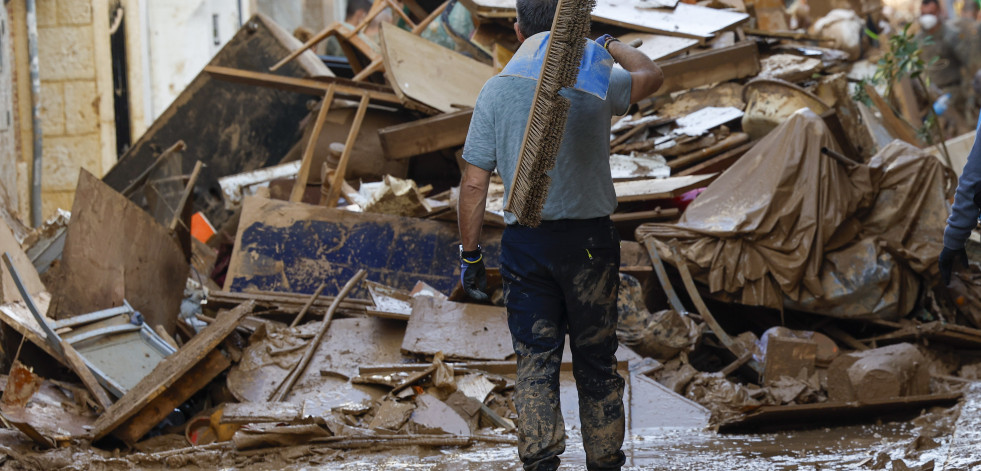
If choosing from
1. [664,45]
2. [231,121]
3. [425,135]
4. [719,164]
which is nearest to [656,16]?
[664,45]

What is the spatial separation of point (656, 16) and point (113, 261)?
5.23 metres

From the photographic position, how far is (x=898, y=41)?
818 centimetres

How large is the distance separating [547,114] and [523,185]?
0.76 feet

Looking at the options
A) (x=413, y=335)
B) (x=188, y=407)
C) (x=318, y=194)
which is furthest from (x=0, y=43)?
(x=413, y=335)

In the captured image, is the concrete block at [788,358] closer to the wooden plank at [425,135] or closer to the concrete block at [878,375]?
the concrete block at [878,375]

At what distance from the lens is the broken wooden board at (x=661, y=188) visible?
6.79 meters

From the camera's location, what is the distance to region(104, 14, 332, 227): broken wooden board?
9773mm

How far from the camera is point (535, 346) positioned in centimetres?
327

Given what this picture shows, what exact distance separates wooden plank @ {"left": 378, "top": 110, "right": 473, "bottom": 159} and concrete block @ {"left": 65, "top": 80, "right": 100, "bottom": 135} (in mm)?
4729

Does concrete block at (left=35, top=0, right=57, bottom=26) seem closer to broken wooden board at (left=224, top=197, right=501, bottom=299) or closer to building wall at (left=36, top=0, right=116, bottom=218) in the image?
building wall at (left=36, top=0, right=116, bottom=218)

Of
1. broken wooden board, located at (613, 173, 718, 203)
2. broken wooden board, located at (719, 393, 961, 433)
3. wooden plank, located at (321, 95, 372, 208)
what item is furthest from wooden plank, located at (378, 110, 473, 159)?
broken wooden board, located at (719, 393, 961, 433)

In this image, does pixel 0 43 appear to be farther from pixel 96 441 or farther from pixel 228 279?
pixel 96 441

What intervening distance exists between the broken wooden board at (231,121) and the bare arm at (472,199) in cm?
675

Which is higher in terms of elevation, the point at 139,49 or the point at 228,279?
the point at 139,49
